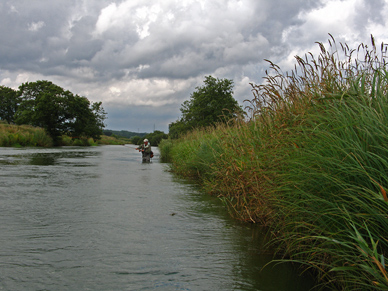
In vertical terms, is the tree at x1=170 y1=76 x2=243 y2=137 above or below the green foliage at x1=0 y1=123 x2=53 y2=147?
above

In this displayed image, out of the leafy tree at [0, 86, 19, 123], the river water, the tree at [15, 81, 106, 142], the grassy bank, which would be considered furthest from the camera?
the leafy tree at [0, 86, 19, 123]

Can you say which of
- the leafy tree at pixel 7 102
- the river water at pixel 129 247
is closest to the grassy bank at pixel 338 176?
the river water at pixel 129 247

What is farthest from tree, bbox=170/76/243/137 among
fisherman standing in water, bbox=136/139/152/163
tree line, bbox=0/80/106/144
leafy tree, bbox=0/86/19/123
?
leafy tree, bbox=0/86/19/123

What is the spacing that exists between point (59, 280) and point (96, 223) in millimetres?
2705

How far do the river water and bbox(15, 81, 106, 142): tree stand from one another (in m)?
57.4

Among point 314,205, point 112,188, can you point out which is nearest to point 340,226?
point 314,205

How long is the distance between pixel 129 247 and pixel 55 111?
63.3 m

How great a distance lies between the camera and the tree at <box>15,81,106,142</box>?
62562 millimetres

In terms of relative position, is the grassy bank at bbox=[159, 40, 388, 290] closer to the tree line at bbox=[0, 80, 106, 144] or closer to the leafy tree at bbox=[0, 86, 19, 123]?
the tree line at bbox=[0, 80, 106, 144]

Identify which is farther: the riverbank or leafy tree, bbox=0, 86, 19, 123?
leafy tree, bbox=0, 86, 19, 123

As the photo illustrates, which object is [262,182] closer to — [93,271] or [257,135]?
[257,135]

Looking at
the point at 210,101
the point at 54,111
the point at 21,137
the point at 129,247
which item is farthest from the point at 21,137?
the point at 129,247

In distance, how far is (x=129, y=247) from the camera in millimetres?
5316

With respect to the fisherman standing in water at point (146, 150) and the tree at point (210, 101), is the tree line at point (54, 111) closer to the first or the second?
the tree at point (210, 101)
